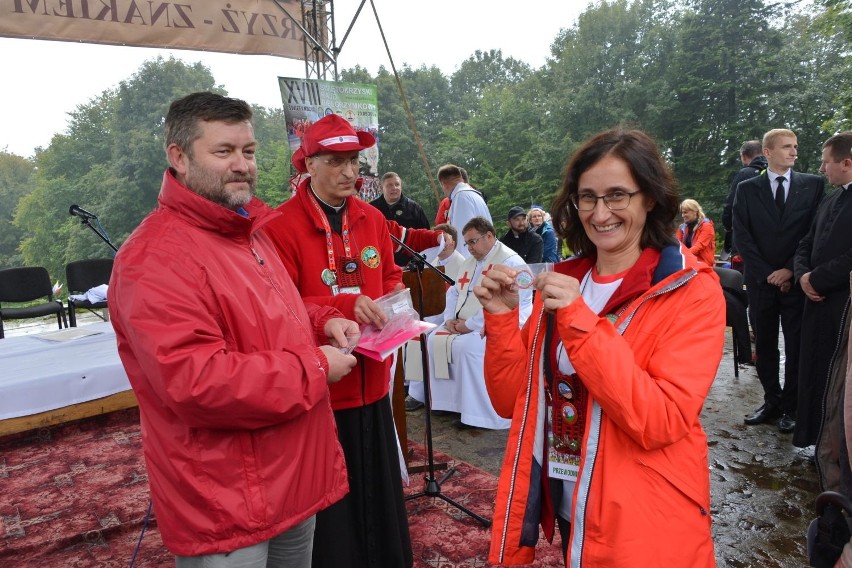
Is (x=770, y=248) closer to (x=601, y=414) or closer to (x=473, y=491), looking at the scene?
(x=473, y=491)

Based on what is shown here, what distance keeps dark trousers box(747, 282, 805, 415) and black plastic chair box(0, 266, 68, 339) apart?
9202 millimetres

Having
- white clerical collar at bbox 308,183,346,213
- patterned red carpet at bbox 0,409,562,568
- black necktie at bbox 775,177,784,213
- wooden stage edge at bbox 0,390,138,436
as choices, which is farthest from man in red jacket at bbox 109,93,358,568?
black necktie at bbox 775,177,784,213

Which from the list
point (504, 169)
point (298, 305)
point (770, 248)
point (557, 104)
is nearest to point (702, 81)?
point (557, 104)

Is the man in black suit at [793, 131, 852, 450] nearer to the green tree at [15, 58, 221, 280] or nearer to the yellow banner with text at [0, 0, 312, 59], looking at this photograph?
the yellow banner with text at [0, 0, 312, 59]

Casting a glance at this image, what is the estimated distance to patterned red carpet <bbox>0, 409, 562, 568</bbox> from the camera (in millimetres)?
3254

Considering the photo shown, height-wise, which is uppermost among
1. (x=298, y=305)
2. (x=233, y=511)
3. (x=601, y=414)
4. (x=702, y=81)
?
(x=702, y=81)

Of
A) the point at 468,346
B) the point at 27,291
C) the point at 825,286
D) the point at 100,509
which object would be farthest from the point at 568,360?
the point at 27,291

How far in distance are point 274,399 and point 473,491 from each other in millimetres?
2814

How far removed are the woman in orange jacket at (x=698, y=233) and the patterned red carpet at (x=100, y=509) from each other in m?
5.27

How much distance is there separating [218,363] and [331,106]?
624 centimetres

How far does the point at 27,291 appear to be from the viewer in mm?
8969

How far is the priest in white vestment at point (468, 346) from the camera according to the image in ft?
17.7

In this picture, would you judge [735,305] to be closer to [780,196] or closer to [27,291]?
[780,196]

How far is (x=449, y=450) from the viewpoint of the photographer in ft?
15.8
